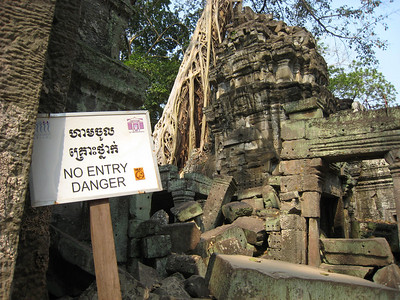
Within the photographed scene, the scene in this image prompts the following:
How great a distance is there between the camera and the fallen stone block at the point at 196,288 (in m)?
3.58

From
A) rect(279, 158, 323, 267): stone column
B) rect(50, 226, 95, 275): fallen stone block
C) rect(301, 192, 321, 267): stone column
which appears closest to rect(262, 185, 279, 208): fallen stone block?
rect(279, 158, 323, 267): stone column

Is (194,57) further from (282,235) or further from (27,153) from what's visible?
(27,153)

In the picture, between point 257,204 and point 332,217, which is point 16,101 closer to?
point 257,204

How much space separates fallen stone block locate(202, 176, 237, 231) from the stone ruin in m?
0.03

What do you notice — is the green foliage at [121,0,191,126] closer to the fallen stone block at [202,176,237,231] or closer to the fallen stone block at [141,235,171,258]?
the fallen stone block at [202,176,237,231]

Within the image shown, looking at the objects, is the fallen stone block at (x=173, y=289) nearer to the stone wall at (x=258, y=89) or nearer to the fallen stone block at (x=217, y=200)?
the fallen stone block at (x=217, y=200)

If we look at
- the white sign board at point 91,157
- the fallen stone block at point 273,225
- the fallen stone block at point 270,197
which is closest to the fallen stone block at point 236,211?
the fallen stone block at point 270,197

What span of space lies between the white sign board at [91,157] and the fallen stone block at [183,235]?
307 cm

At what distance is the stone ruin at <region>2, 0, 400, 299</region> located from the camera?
3.12 m

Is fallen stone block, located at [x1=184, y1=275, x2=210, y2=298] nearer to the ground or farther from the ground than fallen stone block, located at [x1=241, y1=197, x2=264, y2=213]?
nearer to the ground

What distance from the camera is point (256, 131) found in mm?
A: 11078

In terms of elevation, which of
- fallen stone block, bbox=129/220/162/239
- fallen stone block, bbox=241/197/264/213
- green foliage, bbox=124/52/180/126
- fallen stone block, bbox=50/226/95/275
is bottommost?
fallen stone block, bbox=50/226/95/275

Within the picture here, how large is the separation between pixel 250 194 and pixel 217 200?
1.00m

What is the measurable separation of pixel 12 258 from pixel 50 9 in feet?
4.67
